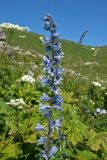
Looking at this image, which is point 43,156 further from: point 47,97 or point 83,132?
point 83,132

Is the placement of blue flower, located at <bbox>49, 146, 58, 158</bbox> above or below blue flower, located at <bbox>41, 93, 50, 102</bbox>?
below

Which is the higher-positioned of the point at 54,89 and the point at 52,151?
the point at 54,89

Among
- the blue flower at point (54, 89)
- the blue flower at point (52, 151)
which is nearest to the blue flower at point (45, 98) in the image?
the blue flower at point (54, 89)

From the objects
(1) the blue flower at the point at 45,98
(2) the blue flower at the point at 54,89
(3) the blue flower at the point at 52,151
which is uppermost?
(2) the blue flower at the point at 54,89

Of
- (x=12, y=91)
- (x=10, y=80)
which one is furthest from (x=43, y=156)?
(x=10, y=80)

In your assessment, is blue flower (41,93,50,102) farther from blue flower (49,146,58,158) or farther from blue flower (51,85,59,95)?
blue flower (49,146,58,158)

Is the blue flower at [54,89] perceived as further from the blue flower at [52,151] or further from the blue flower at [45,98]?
the blue flower at [52,151]

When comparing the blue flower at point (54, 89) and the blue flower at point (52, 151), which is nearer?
the blue flower at point (54, 89)

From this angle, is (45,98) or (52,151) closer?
(45,98)

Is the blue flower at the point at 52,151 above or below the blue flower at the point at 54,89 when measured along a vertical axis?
below

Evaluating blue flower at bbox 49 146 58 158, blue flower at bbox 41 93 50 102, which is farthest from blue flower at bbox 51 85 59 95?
blue flower at bbox 49 146 58 158

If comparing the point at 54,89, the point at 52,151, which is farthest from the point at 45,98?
the point at 52,151

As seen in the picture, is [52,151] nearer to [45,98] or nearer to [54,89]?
[45,98]
